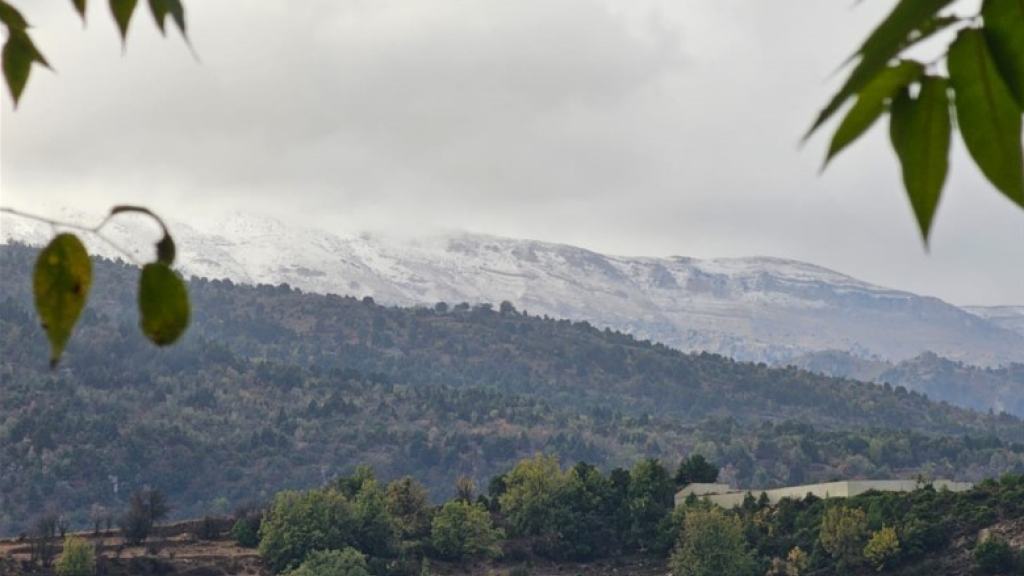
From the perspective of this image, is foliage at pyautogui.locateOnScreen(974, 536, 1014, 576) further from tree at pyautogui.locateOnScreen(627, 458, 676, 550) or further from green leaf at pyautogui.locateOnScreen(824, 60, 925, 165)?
green leaf at pyautogui.locateOnScreen(824, 60, 925, 165)

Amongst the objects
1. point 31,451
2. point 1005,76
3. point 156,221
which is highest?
point 1005,76

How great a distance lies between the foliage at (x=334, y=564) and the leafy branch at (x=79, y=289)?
64418mm

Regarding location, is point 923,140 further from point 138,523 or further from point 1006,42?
point 138,523

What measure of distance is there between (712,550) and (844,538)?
18.4ft

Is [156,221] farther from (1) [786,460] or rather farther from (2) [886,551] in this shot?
(1) [786,460]

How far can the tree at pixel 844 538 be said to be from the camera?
68.5 meters

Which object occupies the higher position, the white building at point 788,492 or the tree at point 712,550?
the white building at point 788,492

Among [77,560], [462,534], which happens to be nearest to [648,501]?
[462,534]

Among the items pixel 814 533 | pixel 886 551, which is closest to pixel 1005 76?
pixel 886 551

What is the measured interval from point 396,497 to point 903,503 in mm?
23849

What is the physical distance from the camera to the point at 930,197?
154 centimetres

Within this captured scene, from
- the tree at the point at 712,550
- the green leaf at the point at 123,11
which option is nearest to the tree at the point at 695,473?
the tree at the point at 712,550

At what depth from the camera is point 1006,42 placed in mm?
1527

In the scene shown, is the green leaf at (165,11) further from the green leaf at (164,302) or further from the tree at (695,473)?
the tree at (695,473)
